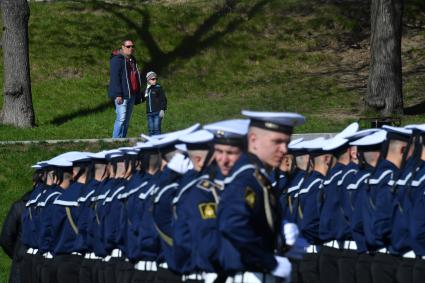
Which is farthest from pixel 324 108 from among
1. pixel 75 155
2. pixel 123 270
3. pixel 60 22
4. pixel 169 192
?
pixel 169 192

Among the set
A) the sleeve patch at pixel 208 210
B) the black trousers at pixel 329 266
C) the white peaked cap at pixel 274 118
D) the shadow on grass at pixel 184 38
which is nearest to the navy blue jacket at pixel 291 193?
the black trousers at pixel 329 266

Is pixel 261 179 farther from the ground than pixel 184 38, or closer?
closer

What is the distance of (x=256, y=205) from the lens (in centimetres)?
784

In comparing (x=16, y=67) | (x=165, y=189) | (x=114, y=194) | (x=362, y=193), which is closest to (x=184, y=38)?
(x=16, y=67)

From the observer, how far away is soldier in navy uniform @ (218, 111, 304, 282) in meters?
7.78

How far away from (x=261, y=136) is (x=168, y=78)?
2054cm

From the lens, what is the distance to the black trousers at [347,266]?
39.1 ft

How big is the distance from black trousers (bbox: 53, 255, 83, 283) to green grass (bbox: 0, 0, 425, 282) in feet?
28.5

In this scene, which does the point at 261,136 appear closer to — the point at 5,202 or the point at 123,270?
the point at 123,270

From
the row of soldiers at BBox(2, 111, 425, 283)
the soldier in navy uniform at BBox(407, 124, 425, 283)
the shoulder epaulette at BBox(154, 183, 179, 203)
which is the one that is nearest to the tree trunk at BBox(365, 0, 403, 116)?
the row of soldiers at BBox(2, 111, 425, 283)

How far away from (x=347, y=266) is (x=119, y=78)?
9040mm

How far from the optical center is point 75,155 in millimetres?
13484

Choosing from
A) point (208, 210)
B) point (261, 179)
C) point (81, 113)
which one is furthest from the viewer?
point (81, 113)

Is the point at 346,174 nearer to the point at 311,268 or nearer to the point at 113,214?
the point at 311,268
